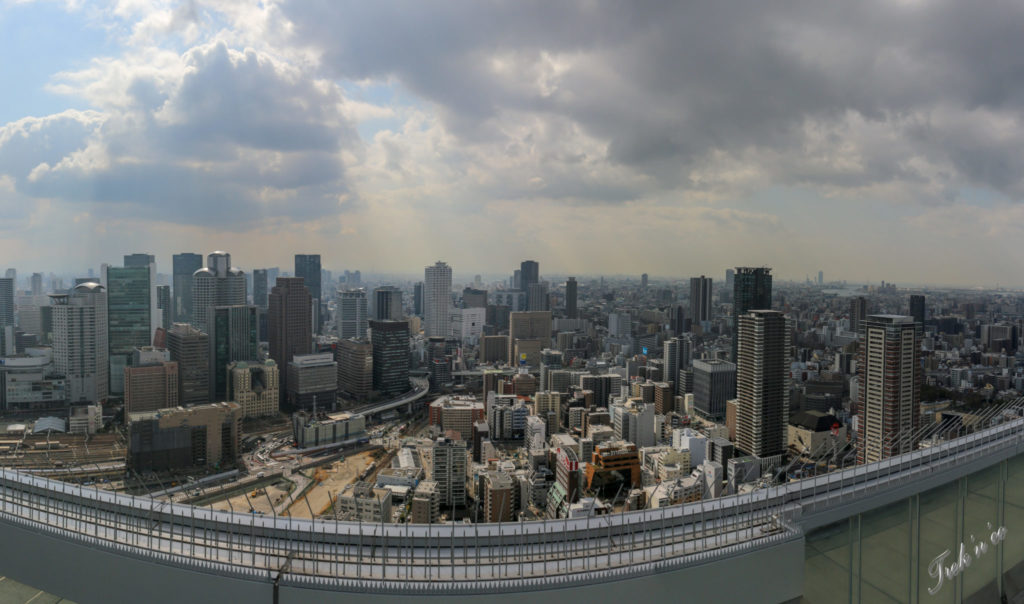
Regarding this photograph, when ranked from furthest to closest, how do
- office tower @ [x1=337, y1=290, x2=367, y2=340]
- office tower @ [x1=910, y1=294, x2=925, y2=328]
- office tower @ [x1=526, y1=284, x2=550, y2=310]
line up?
office tower @ [x1=526, y1=284, x2=550, y2=310] → office tower @ [x1=337, y1=290, x2=367, y2=340] → office tower @ [x1=910, y1=294, x2=925, y2=328]

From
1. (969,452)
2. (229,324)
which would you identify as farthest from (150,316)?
(969,452)

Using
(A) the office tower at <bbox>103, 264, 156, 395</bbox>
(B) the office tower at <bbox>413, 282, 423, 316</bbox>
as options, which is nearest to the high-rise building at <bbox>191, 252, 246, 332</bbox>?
(A) the office tower at <bbox>103, 264, 156, 395</bbox>

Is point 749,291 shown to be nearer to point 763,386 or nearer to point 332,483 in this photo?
point 763,386

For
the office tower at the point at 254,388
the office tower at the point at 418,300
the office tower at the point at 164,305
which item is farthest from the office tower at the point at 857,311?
the office tower at the point at 418,300

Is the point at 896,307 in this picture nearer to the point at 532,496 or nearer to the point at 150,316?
the point at 532,496

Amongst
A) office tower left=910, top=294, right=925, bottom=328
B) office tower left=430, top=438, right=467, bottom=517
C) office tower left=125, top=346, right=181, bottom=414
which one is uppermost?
office tower left=910, top=294, right=925, bottom=328

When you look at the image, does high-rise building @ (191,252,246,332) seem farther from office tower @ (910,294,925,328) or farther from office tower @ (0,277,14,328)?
office tower @ (910,294,925,328)
